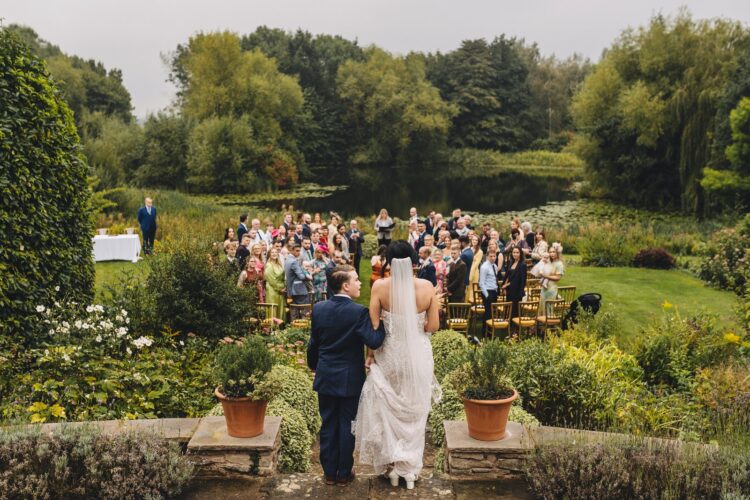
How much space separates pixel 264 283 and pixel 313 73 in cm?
6149

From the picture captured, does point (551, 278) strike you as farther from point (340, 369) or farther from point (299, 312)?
point (340, 369)

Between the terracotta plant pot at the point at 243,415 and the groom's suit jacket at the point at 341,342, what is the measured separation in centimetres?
47

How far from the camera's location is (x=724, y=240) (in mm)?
16344

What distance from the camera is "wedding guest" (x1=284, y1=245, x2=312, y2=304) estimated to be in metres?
10.9

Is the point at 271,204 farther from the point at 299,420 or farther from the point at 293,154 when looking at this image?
the point at 299,420

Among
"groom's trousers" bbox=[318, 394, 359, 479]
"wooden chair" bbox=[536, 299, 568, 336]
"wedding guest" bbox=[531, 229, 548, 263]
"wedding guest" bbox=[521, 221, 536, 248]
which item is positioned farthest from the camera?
"wedding guest" bbox=[521, 221, 536, 248]

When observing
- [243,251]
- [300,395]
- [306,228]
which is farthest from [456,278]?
Answer: [306,228]

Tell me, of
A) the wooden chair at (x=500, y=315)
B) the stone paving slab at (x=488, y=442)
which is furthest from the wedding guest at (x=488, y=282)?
the stone paving slab at (x=488, y=442)

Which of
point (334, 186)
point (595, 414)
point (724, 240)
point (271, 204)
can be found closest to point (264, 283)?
point (595, 414)

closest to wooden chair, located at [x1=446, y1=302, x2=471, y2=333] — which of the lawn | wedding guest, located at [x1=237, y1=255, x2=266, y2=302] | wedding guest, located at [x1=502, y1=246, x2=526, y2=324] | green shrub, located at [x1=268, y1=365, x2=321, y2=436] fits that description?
wedding guest, located at [x1=502, y1=246, x2=526, y2=324]

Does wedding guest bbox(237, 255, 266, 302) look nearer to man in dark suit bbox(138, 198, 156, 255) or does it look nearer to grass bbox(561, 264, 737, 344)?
man in dark suit bbox(138, 198, 156, 255)

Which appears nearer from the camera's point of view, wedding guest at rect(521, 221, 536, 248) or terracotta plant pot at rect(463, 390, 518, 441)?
terracotta plant pot at rect(463, 390, 518, 441)

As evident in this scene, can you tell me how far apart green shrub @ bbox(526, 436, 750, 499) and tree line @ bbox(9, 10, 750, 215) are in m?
7.88

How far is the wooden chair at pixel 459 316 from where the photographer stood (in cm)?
1059
